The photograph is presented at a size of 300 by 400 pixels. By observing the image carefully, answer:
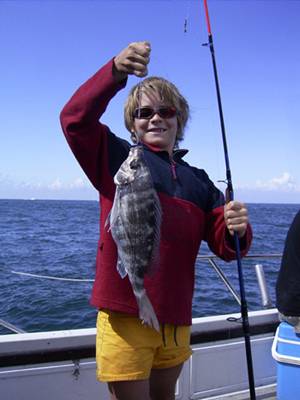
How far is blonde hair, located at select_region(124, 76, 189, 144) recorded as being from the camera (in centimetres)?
252

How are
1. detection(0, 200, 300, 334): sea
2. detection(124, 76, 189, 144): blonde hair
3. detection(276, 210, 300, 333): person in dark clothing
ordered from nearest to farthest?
detection(124, 76, 189, 144): blonde hair < detection(276, 210, 300, 333): person in dark clothing < detection(0, 200, 300, 334): sea

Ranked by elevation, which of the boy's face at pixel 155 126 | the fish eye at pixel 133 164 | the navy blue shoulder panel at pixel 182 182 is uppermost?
the boy's face at pixel 155 126

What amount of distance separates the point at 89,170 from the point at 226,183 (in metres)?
1.04

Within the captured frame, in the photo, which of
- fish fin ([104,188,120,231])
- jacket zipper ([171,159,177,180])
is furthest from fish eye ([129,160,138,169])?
jacket zipper ([171,159,177,180])

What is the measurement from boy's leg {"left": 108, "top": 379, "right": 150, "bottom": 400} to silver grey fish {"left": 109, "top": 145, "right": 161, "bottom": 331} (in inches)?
16.3

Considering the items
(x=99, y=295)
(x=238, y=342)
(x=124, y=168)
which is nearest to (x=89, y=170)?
(x=124, y=168)

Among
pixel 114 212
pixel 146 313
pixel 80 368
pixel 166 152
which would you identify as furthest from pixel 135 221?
pixel 80 368

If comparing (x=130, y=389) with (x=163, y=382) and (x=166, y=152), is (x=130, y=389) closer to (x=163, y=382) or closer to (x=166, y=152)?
(x=163, y=382)

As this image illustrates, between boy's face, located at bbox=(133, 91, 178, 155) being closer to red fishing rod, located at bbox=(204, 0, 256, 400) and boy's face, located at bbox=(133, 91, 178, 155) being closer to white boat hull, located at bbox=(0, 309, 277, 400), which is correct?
red fishing rod, located at bbox=(204, 0, 256, 400)

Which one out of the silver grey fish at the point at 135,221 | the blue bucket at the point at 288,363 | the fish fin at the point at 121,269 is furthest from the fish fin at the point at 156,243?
the blue bucket at the point at 288,363

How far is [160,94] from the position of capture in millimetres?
2502

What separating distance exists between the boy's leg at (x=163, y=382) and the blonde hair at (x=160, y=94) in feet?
4.64

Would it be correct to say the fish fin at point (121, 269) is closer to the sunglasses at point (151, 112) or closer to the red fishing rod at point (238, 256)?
the red fishing rod at point (238, 256)

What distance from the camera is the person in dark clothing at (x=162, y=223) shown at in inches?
85.0
